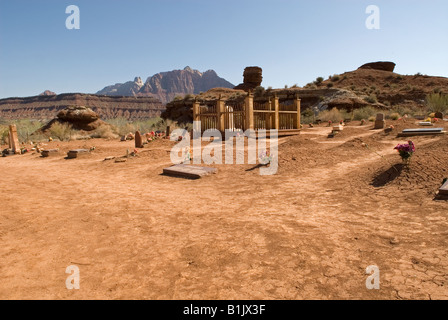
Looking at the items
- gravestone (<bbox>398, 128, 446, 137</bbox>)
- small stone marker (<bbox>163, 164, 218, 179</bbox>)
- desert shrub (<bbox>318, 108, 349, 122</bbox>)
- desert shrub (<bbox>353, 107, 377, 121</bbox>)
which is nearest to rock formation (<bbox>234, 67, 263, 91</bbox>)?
desert shrub (<bbox>318, 108, 349, 122</bbox>)

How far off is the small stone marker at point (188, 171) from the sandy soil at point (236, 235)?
0.45 m

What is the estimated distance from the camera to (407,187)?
508cm

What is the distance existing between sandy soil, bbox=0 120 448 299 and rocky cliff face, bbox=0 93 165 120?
72336 mm

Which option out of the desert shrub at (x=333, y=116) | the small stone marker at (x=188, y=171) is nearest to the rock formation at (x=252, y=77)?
the desert shrub at (x=333, y=116)

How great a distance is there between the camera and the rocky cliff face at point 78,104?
77.9 m

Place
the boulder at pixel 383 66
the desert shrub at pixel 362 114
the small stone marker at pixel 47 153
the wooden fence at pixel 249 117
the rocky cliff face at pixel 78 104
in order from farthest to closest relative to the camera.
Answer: the rocky cliff face at pixel 78 104 → the boulder at pixel 383 66 → the desert shrub at pixel 362 114 → the wooden fence at pixel 249 117 → the small stone marker at pixel 47 153

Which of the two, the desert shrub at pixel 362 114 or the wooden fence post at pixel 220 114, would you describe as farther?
the desert shrub at pixel 362 114

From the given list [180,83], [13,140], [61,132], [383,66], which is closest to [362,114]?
[61,132]

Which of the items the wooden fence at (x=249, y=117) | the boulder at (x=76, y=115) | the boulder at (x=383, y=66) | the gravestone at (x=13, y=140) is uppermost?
the boulder at (x=383, y=66)

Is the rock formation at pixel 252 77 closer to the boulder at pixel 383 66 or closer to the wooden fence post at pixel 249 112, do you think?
the boulder at pixel 383 66

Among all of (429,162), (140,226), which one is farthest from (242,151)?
(140,226)

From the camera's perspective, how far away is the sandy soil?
2.47 meters
